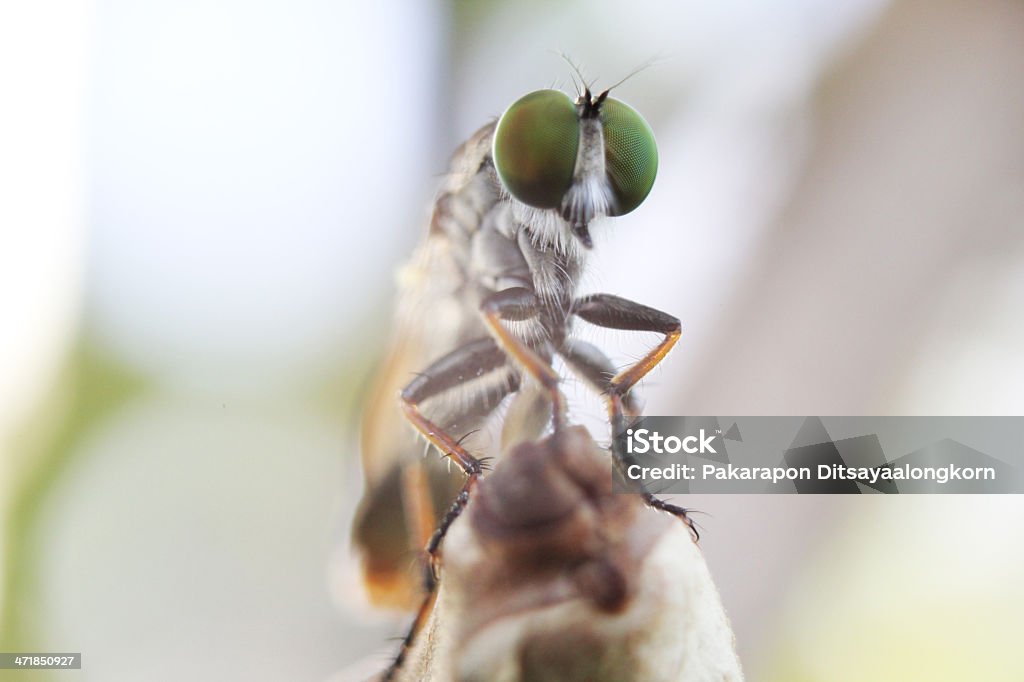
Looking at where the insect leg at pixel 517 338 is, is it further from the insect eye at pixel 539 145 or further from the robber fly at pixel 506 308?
the insect eye at pixel 539 145

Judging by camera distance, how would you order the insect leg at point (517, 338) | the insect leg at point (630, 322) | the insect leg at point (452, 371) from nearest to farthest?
the insect leg at point (517, 338) < the insect leg at point (630, 322) < the insect leg at point (452, 371)

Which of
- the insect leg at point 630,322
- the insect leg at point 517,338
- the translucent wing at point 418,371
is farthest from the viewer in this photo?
the translucent wing at point 418,371

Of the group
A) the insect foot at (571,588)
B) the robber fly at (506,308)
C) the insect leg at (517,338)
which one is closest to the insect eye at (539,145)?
the robber fly at (506,308)

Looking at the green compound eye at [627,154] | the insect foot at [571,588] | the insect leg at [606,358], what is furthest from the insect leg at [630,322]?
the insect foot at [571,588]

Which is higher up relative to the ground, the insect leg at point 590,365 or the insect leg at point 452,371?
the insect leg at point 452,371

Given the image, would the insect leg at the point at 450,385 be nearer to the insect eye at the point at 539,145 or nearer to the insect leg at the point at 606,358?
the insect leg at the point at 606,358

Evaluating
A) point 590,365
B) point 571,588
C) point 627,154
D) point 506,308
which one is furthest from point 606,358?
point 571,588

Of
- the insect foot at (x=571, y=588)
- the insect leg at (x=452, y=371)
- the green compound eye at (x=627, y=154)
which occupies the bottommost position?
the insect foot at (x=571, y=588)

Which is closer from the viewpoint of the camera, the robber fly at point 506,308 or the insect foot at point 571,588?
the insect foot at point 571,588
